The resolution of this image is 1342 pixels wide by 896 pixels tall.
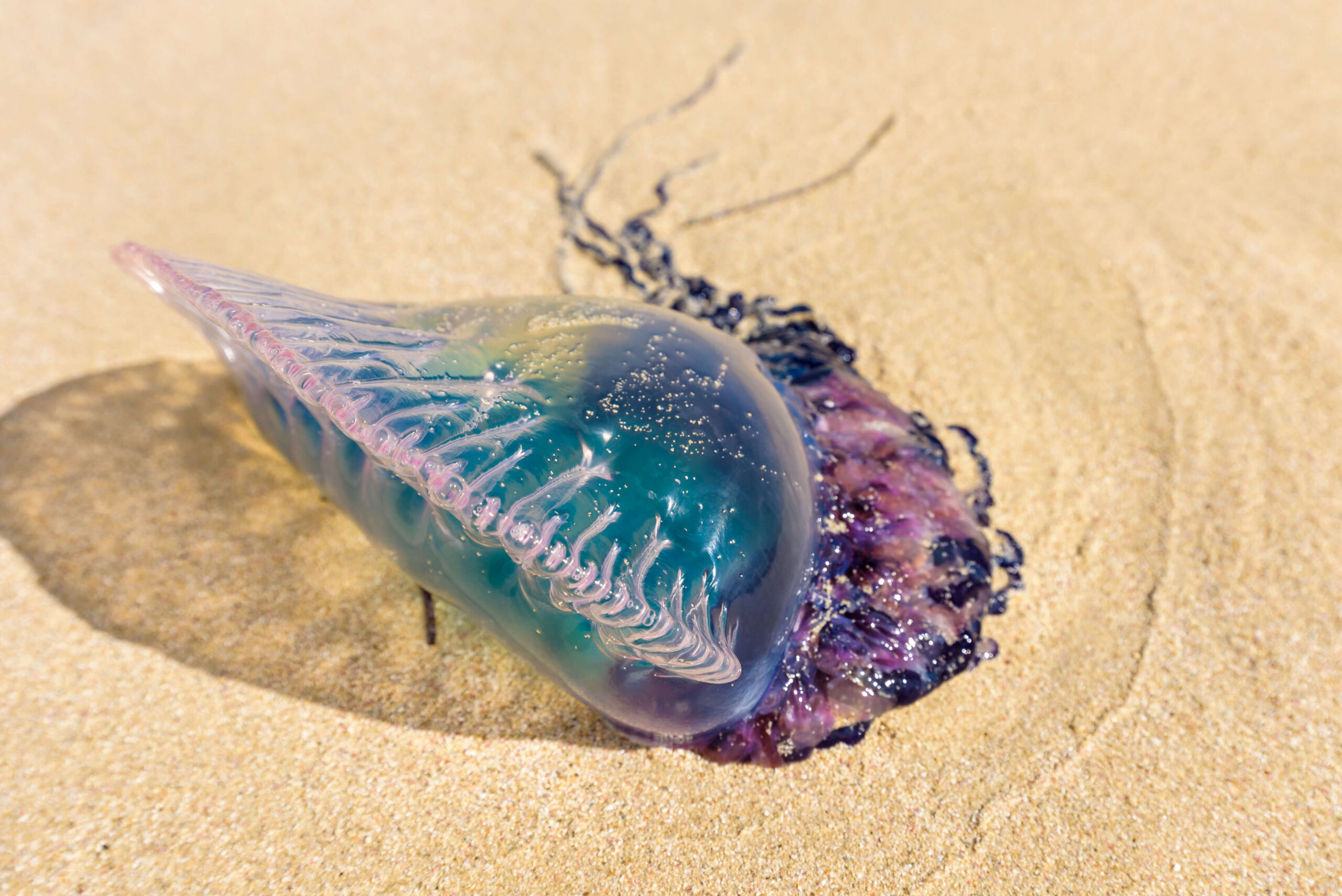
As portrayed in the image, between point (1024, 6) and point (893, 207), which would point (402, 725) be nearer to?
point (893, 207)

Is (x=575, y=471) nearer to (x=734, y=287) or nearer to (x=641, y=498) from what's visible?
(x=641, y=498)

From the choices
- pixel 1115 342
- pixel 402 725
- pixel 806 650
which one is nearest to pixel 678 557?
pixel 806 650

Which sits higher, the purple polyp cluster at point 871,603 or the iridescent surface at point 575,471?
the iridescent surface at point 575,471

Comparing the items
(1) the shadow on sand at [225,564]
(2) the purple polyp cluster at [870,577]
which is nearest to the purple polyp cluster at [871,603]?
(2) the purple polyp cluster at [870,577]

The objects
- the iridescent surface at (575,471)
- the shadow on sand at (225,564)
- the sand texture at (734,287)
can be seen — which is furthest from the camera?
the shadow on sand at (225,564)

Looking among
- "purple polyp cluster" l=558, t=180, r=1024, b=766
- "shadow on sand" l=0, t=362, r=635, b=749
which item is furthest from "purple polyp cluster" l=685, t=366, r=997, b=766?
"shadow on sand" l=0, t=362, r=635, b=749

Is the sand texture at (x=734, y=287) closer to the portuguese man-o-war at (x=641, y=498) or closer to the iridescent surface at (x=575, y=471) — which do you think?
the portuguese man-o-war at (x=641, y=498)


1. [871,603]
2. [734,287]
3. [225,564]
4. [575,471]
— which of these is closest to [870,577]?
[871,603]

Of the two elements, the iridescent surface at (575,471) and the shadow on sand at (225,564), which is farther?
the shadow on sand at (225,564)
